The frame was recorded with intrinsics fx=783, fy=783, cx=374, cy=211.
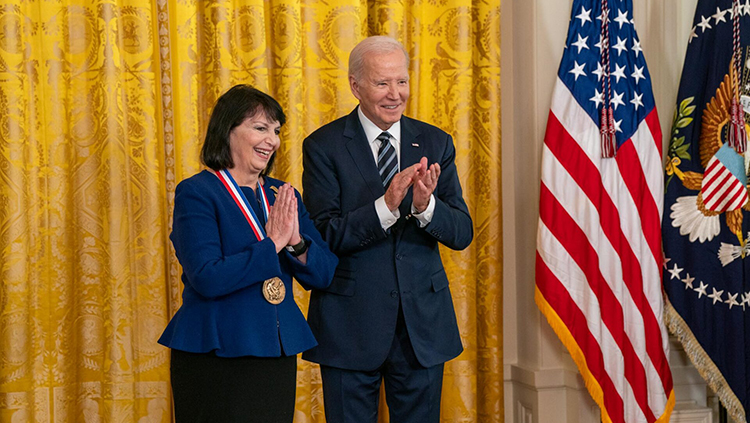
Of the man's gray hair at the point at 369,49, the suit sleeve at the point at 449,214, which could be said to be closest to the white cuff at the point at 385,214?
the suit sleeve at the point at 449,214

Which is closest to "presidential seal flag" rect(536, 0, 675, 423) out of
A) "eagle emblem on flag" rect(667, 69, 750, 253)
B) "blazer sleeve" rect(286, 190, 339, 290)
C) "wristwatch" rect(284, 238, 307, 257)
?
"eagle emblem on flag" rect(667, 69, 750, 253)

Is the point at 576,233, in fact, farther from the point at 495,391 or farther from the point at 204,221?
the point at 204,221

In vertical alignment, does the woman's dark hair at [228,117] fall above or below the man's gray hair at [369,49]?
below

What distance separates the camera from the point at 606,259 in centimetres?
359

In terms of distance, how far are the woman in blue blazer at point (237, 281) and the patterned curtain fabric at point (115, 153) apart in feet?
4.78

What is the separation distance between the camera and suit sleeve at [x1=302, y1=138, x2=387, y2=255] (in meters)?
2.49

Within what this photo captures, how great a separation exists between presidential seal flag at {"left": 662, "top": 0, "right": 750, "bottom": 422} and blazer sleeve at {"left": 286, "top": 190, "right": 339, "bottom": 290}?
1881 millimetres

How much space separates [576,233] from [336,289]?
1499mm

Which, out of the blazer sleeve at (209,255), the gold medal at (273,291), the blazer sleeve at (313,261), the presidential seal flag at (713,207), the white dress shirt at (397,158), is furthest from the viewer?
the presidential seal flag at (713,207)

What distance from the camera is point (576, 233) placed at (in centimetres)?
365

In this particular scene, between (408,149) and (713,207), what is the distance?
167cm

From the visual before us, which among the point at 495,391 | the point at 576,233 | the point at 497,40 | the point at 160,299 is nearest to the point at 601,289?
the point at 576,233

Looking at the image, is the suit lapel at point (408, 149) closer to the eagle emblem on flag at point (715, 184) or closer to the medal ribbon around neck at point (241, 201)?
the medal ribbon around neck at point (241, 201)

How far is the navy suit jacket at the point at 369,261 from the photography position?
2561 millimetres
